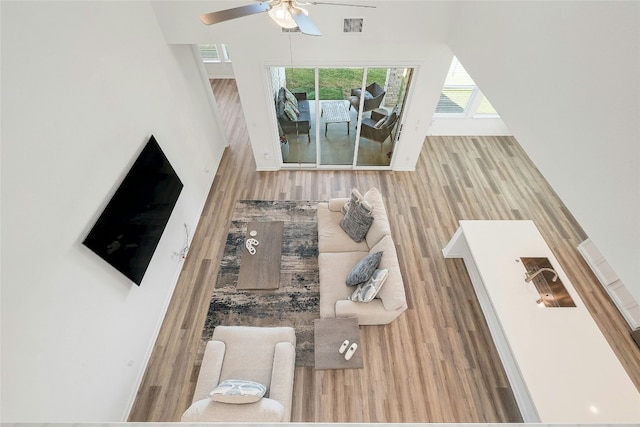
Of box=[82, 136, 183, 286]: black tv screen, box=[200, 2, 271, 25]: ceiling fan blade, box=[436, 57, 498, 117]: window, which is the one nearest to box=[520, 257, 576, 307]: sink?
box=[200, 2, 271, 25]: ceiling fan blade

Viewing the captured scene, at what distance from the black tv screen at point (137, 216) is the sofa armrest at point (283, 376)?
1.73m

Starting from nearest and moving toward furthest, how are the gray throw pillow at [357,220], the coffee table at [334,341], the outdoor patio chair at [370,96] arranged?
1. the coffee table at [334,341]
2. the gray throw pillow at [357,220]
3. the outdoor patio chair at [370,96]

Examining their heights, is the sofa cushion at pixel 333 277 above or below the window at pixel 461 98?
below

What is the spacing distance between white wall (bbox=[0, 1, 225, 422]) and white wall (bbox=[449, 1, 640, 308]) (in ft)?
12.8

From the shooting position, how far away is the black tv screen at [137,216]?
2699 millimetres

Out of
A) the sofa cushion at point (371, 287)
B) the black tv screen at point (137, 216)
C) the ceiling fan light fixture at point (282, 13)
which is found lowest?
the sofa cushion at point (371, 287)

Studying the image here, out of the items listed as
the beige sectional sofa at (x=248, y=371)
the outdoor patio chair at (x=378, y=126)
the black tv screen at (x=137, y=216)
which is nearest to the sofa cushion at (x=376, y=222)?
the beige sectional sofa at (x=248, y=371)

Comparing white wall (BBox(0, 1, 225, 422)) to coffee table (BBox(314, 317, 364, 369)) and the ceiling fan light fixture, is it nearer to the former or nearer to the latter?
the ceiling fan light fixture

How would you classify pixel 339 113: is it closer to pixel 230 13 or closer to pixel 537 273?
pixel 230 13

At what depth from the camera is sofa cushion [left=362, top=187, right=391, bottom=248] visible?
368cm

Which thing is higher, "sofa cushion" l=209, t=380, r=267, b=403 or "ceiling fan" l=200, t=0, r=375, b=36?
"ceiling fan" l=200, t=0, r=375, b=36

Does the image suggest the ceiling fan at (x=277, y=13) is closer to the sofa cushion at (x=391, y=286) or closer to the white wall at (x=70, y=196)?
the white wall at (x=70, y=196)

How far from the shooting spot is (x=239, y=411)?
2.47 meters

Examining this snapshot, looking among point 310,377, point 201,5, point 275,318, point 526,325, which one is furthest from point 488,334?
point 201,5
